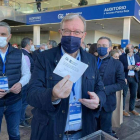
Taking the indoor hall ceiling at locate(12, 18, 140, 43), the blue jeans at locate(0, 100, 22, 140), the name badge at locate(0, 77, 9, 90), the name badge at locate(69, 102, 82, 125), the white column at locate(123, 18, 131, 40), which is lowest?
the blue jeans at locate(0, 100, 22, 140)

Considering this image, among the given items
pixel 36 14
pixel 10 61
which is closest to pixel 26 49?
pixel 10 61

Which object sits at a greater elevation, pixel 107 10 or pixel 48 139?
pixel 107 10

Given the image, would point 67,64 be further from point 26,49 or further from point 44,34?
point 44,34

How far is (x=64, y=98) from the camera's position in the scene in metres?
1.19

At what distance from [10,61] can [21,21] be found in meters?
13.6

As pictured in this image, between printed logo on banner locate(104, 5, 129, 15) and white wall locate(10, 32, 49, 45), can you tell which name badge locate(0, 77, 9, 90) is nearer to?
printed logo on banner locate(104, 5, 129, 15)

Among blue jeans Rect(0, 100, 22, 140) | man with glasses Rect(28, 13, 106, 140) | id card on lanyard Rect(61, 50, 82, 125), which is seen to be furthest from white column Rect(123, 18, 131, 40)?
id card on lanyard Rect(61, 50, 82, 125)

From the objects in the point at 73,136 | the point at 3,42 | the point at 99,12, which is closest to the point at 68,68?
the point at 73,136

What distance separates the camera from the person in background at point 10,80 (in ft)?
6.28

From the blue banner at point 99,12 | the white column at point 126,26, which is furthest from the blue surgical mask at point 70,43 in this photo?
the white column at point 126,26

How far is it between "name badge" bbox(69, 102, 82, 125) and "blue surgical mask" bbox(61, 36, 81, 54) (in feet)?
1.39

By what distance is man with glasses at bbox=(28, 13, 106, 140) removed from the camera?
1.15 m

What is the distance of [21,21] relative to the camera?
14.4 metres

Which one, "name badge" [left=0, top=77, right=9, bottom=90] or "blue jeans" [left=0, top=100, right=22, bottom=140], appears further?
"blue jeans" [left=0, top=100, right=22, bottom=140]
